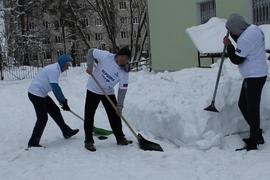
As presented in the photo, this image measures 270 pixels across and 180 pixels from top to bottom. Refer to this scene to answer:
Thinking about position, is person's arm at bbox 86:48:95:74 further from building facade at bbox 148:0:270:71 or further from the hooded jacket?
building facade at bbox 148:0:270:71

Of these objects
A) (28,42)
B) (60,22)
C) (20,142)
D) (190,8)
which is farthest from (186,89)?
(60,22)

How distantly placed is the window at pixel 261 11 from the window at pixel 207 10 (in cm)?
203

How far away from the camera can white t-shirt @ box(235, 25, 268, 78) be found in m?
6.92

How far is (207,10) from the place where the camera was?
54.0 feet

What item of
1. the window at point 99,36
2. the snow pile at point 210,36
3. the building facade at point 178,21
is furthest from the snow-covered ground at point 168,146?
the window at point 99,36

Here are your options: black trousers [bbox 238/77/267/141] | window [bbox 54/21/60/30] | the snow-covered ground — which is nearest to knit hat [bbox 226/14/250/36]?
black trousers [bbox 238/77/267/141]

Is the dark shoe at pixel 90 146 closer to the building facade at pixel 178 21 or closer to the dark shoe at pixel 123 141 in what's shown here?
the dark shoe at pixel 123 141

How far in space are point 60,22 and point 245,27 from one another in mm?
35239

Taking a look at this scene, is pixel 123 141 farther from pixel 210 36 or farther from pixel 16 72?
pixel 16 72

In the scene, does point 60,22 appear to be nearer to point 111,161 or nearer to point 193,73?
point 193,73

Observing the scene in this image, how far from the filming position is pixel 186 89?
356 inches

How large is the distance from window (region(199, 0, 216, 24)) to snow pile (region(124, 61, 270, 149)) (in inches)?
266

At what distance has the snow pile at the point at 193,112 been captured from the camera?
7587mm

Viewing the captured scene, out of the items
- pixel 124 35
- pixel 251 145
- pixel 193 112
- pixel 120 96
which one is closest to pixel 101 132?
pixel 120 96
